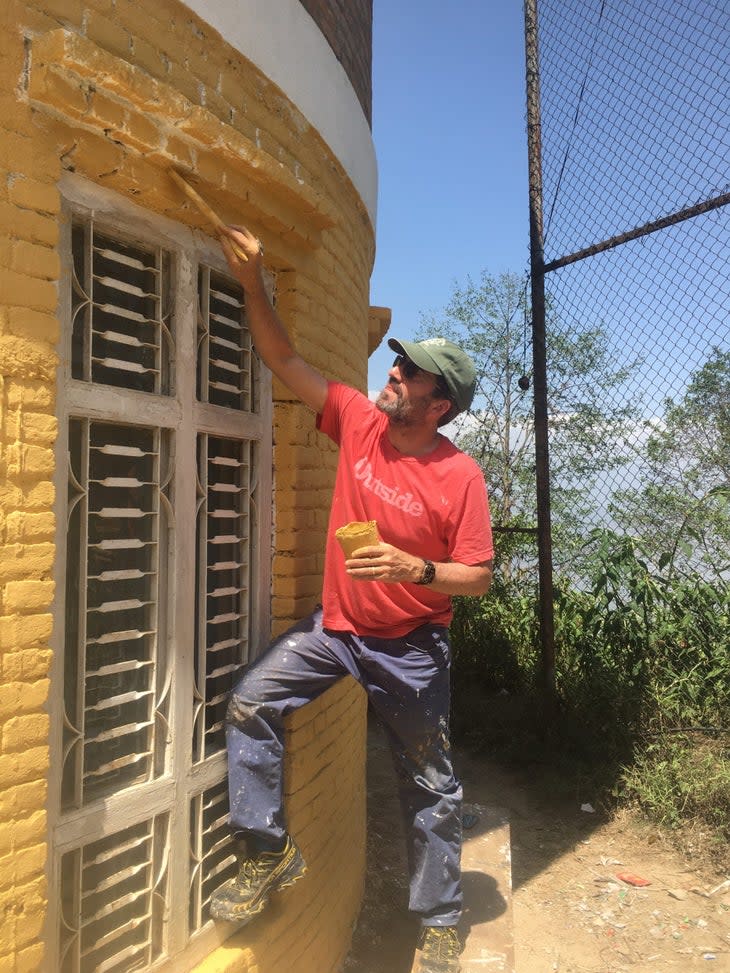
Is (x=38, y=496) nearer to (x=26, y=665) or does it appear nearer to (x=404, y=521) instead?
(x=26, y=665)

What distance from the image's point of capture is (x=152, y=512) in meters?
2.26

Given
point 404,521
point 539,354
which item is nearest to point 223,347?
point 404,521

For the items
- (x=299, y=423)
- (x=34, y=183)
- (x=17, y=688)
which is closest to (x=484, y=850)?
(x=299, y=423)

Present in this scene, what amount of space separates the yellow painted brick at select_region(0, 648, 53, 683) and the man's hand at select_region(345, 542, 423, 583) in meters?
0.90

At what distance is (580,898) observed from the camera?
13.4ft

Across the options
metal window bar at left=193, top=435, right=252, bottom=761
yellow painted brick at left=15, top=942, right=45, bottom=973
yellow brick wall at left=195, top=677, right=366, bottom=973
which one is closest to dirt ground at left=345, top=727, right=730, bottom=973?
yellow brick wall at left=195, top=677, right=366, bottom=973

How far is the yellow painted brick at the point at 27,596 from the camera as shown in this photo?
5.64ft

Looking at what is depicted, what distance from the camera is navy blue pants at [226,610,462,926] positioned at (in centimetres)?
254

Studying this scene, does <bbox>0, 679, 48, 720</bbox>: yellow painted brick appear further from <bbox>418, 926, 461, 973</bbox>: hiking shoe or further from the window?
<bbox>418, 926, 461, 973</bbox>: hiking shoe

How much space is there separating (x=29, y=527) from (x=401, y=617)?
1300 mm

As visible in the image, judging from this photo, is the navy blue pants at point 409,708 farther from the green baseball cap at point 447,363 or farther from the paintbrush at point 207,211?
the paintbrush at point 207,211

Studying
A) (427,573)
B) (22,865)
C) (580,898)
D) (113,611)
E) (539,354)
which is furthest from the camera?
(539,354)

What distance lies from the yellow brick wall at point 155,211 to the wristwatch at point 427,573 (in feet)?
1.90

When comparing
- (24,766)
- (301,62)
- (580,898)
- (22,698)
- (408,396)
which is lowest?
(580,898)
